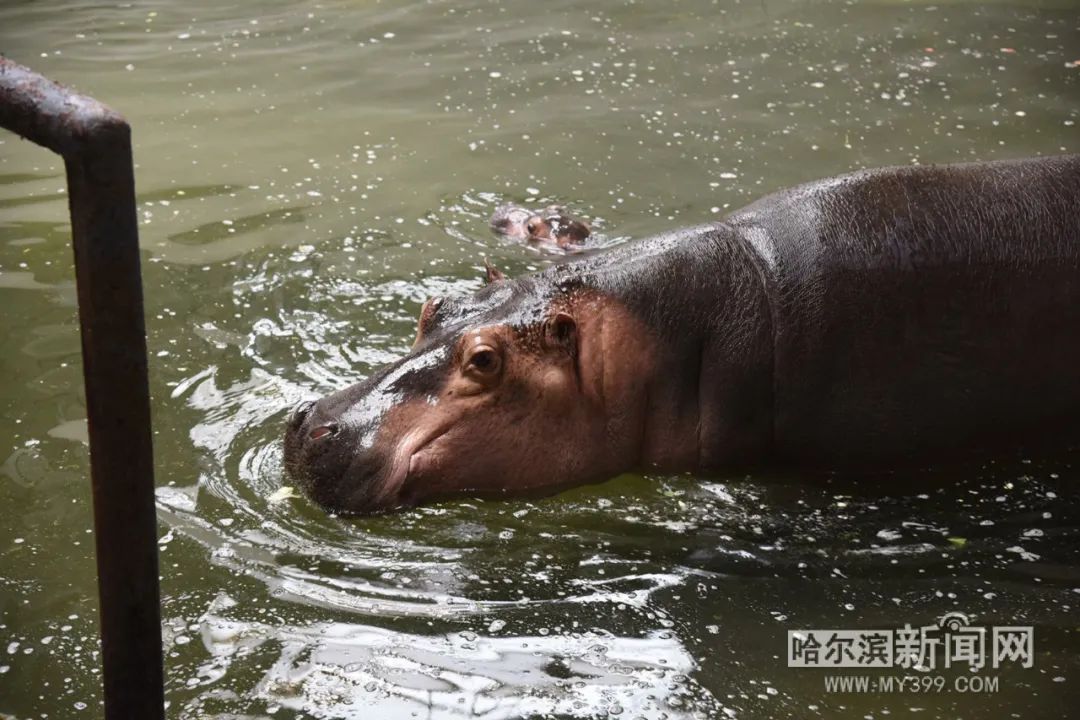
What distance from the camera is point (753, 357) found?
4426 millimetres

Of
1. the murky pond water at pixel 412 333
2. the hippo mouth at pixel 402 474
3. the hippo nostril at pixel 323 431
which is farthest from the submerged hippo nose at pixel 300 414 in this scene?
the hippo mouth at pixel 402 474

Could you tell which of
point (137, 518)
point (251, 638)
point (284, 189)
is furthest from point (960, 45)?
point (137, 518)

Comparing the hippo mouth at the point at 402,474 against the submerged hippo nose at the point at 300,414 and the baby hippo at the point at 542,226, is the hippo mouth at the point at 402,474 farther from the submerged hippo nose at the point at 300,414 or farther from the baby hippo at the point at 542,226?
the baby hippo at the point at 542,226

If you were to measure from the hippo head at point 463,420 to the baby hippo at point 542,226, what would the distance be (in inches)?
75.0

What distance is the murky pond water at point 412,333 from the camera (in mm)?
3639

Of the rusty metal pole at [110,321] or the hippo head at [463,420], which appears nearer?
the rusty metal pole at [110,321]

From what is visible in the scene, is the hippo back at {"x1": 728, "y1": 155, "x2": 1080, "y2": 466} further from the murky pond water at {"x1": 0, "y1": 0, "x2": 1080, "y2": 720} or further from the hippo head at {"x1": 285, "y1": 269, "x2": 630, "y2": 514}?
the hippo head at {"x1": 285, "y1": 269, "x2": 630, "y2": 514}

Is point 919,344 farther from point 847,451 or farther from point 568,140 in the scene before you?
point 568,140

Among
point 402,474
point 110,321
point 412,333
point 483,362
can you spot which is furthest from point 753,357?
point 110,321

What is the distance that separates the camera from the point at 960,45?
31.6 ft

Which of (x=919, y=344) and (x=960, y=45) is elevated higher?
(x=960, y=45)

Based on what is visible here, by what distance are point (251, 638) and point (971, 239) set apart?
8.99 feet

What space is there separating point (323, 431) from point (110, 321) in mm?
2126

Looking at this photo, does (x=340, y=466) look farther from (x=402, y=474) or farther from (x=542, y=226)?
(x=542, y=226)
